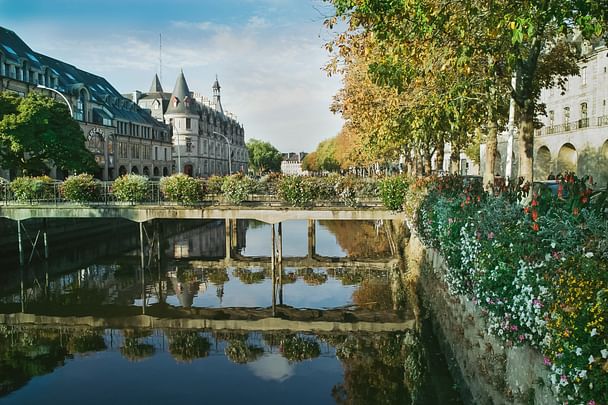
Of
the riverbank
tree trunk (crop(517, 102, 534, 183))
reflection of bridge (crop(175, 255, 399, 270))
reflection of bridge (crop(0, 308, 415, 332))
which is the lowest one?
reflection of bridge (crop(0, 308, 415, 332))

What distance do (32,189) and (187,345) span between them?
1595 centimetres

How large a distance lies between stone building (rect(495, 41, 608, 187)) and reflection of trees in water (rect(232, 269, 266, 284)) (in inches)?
873

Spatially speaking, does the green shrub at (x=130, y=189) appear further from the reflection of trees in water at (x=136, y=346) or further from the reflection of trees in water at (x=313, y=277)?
the reflection of trees in water at (x=136, y=346)

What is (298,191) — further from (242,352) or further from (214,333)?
(242,352)

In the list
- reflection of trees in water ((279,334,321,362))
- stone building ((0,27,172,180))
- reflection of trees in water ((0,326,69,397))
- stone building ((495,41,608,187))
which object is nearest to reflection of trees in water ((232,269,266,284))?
reflection of trees in water ((279,334,321,362))

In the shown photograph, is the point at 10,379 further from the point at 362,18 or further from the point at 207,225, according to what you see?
the point at 207,225

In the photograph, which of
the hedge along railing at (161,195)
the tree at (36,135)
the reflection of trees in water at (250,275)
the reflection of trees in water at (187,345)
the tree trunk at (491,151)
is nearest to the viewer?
the reflection of trees in water at (187,345)

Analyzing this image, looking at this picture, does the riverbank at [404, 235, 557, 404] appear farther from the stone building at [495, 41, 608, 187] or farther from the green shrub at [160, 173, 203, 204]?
the stone building at [495, 41, 608, 187]

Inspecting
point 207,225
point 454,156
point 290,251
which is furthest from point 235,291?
point 207,225

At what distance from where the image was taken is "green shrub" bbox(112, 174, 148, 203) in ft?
83.1

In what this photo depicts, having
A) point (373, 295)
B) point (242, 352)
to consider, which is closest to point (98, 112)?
point (373, 295)

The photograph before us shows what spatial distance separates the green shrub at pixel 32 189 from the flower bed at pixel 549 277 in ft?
75.2

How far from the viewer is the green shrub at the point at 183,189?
24812 millimetres

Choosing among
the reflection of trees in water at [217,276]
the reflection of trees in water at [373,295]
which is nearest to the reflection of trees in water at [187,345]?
the reflection of trees in water at [373,295]
